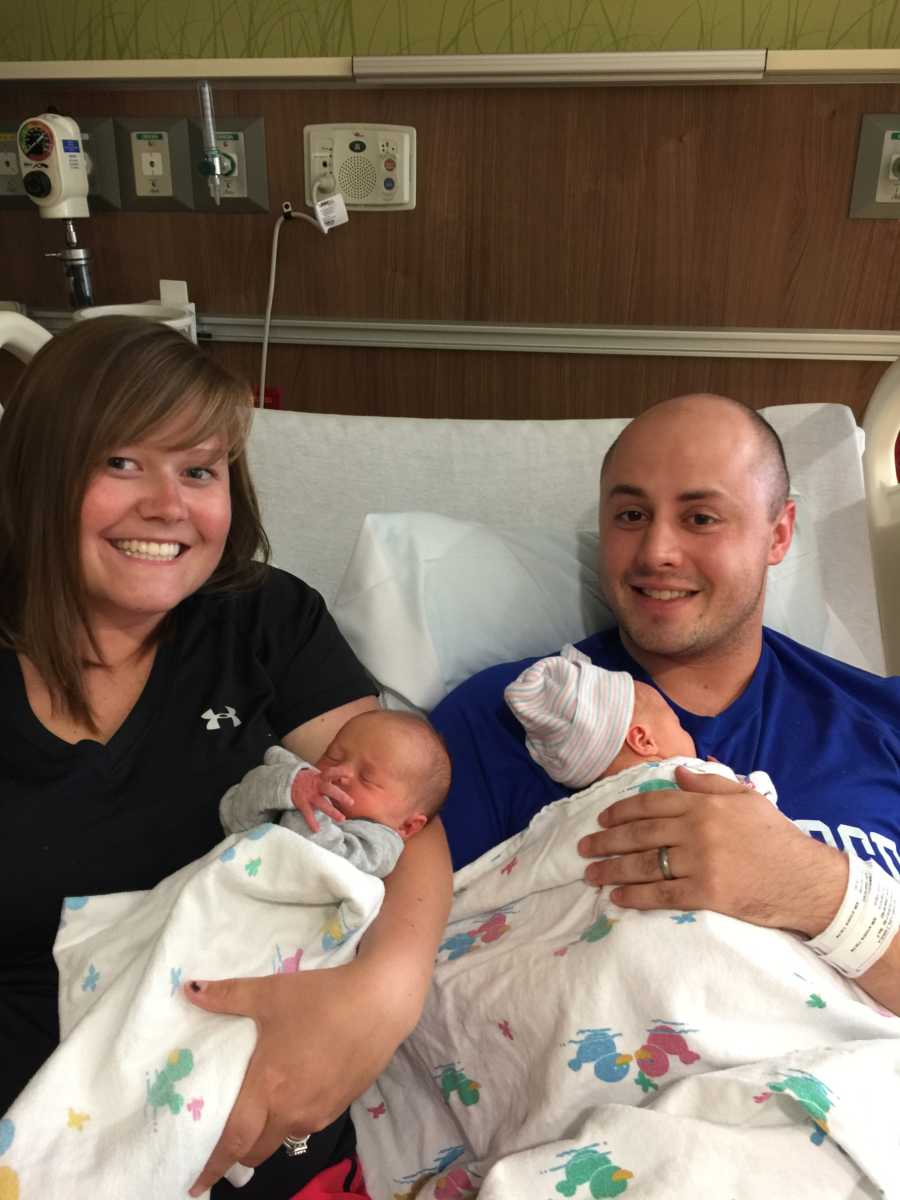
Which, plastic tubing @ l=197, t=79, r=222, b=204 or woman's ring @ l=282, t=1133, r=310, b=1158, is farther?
plastic tubing @ l=197, t=79, r=222, b=204

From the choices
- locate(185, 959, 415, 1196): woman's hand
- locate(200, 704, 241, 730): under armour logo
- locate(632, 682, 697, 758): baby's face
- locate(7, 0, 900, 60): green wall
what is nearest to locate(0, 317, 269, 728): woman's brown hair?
locate(200, 704, 241, 730): under armour logo

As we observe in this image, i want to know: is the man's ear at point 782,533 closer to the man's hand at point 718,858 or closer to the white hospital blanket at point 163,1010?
the man's hand at point 718,858

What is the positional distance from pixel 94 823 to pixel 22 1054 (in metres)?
0.27

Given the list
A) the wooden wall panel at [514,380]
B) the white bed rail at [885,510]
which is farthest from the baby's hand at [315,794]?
the wooden wall panel at [514,380]

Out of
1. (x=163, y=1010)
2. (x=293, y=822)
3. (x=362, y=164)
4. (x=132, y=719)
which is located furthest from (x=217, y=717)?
(x=362, y=164)

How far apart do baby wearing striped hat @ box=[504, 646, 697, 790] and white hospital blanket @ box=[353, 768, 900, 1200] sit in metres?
0.05

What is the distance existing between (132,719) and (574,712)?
22.2 inches

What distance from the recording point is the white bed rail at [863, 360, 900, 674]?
1900mm

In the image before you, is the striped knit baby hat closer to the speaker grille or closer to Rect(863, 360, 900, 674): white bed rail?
Rect(863, 360, 900, 674): white bed rail

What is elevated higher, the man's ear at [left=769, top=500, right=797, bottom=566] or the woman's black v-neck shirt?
the man's ear at [left=769, top=500, right=797, bottom=566]

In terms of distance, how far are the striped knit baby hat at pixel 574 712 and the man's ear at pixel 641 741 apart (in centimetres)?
3

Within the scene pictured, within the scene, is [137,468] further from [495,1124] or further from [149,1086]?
[495,1124]

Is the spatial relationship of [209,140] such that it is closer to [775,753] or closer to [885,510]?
[885,510]

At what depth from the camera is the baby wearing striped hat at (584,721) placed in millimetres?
1288
